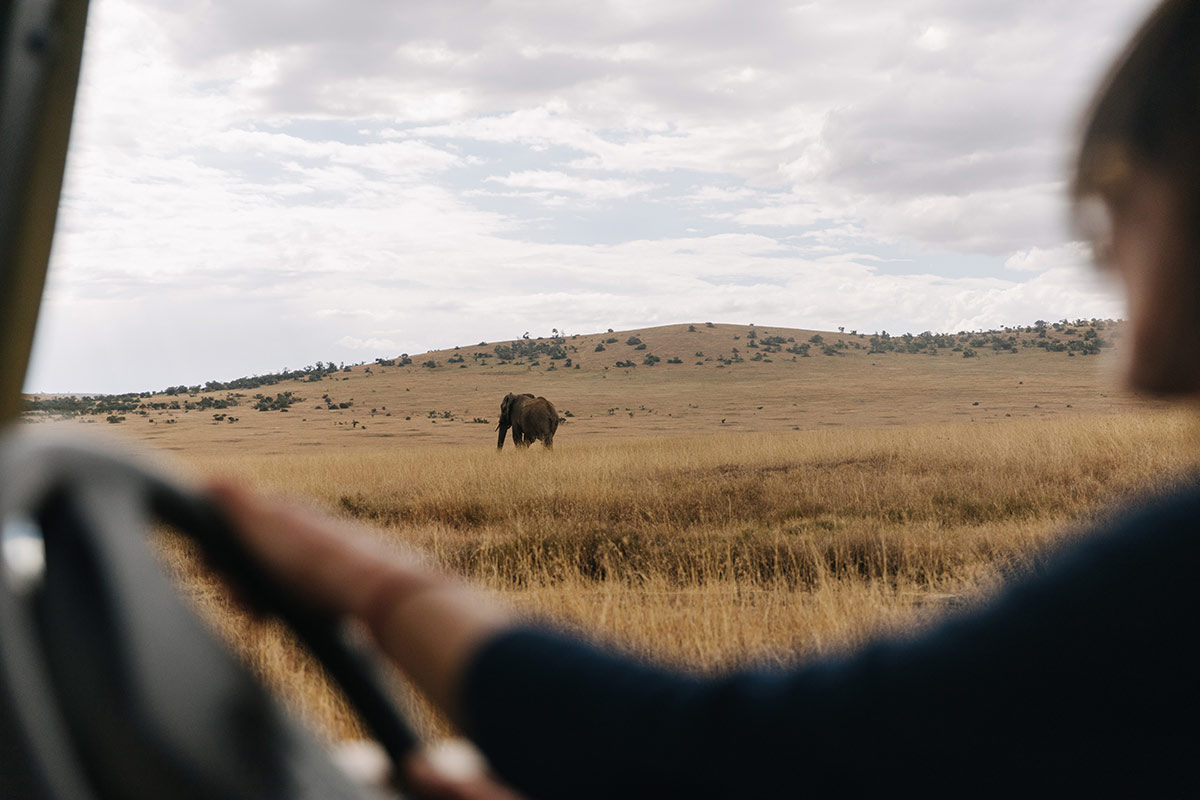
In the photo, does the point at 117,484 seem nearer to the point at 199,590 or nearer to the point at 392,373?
the point at 199,590

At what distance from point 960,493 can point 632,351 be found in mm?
76222

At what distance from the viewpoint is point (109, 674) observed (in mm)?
782

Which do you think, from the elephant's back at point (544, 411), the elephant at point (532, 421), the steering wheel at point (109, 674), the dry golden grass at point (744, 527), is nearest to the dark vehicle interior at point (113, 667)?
the steering wheel at point (109, 674)

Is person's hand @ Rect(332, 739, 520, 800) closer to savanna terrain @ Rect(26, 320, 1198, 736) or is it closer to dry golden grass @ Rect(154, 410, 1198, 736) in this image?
savanna terrain @ Rect(26, 320, 1198, 736)

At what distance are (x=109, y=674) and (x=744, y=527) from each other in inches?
354

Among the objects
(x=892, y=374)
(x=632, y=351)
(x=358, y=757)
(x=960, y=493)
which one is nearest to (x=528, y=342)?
(x=632, y=351)

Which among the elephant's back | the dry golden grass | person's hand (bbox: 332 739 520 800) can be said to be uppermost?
the elephant's back

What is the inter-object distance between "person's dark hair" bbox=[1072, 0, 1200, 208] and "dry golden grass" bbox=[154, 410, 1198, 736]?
0.94 metres

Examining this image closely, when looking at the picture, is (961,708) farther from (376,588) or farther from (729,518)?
(729,518)

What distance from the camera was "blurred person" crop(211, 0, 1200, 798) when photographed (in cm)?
68

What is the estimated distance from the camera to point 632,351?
87.2 m

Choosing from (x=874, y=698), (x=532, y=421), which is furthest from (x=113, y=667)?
(x=532, y=421)

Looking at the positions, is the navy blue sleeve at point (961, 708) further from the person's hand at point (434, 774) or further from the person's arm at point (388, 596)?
the person's hand at point (434, 774)

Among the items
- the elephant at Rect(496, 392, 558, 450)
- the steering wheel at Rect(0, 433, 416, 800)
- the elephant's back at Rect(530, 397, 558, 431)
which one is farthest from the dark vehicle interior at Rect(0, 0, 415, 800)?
the elephant's back at Rect(530, 397, 558, 431)
